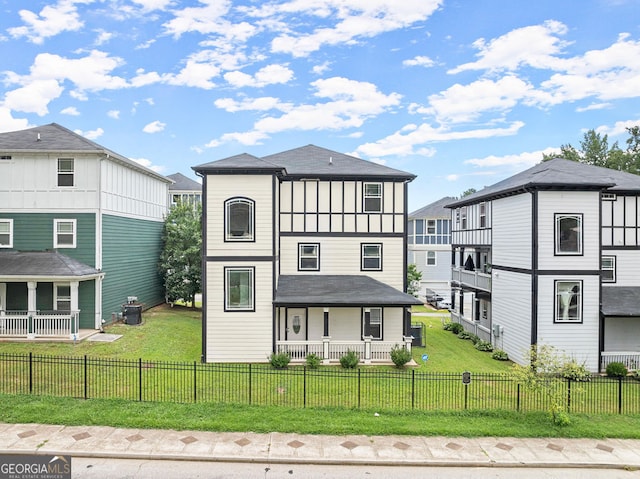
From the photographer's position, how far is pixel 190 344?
1966 centimetres

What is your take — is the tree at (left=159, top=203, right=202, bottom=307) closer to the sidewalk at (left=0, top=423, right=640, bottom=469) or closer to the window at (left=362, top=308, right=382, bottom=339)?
the window at (left=362, top=308, right=382, bottom=339)

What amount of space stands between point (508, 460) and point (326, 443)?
4.20 m

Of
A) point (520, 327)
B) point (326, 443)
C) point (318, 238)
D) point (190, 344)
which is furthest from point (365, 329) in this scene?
point (326, 443)

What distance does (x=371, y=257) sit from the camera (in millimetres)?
20859

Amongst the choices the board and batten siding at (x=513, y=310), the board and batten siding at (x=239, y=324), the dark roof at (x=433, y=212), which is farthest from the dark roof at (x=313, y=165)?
the dark roof at (x=433, y=212)

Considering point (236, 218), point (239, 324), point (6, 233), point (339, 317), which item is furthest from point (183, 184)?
point (339, 317)

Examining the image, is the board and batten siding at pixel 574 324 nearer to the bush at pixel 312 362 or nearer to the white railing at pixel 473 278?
the white railing at pixel 473 278

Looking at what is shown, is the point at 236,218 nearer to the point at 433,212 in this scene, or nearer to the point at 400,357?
the point at 400,357

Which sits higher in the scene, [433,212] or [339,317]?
[433,212]

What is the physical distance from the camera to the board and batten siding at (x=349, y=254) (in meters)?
20.7

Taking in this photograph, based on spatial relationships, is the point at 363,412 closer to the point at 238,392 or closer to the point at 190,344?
the point at 238,392

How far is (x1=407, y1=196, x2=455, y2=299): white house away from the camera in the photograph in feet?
130

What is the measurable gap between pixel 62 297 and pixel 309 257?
1251 cm

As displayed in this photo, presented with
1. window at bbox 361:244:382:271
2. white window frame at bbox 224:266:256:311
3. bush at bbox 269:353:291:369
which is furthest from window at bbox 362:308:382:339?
white window frame at bbox 224:266:256:311
